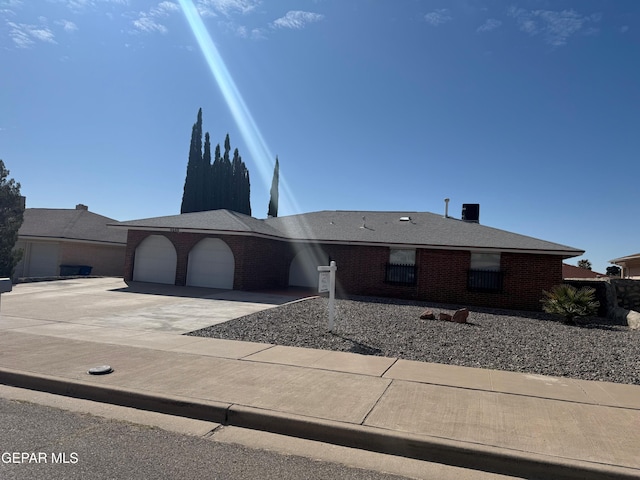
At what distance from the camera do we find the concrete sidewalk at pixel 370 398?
4.31 m

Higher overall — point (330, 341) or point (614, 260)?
point (614, 260)

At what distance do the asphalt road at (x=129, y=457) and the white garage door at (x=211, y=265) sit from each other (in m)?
14.8

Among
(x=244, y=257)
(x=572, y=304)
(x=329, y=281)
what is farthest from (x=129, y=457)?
(x=244, y=257)

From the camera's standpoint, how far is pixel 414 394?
19.3 feet

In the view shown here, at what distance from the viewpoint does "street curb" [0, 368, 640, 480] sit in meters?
4.00

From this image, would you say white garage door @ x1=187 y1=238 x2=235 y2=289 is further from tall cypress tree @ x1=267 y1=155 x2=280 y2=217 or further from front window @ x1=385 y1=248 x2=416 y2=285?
tall cypress tree @ x1=267 y1=155 x2=280 y2=217

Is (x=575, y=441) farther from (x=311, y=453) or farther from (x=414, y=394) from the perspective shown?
(x=311, y=453)

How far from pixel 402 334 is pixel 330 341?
1.98 metres

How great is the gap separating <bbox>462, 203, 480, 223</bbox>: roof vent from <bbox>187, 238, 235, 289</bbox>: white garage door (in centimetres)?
1201

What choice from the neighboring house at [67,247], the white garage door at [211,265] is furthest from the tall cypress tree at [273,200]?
the white garage door at [211,265]

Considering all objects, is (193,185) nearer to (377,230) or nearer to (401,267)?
(377,230)

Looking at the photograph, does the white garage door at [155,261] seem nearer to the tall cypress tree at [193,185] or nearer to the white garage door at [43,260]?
the white garage door at [43,260]

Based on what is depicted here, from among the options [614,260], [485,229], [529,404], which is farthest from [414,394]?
[614,260]

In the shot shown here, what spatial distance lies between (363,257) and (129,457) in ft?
53.4
